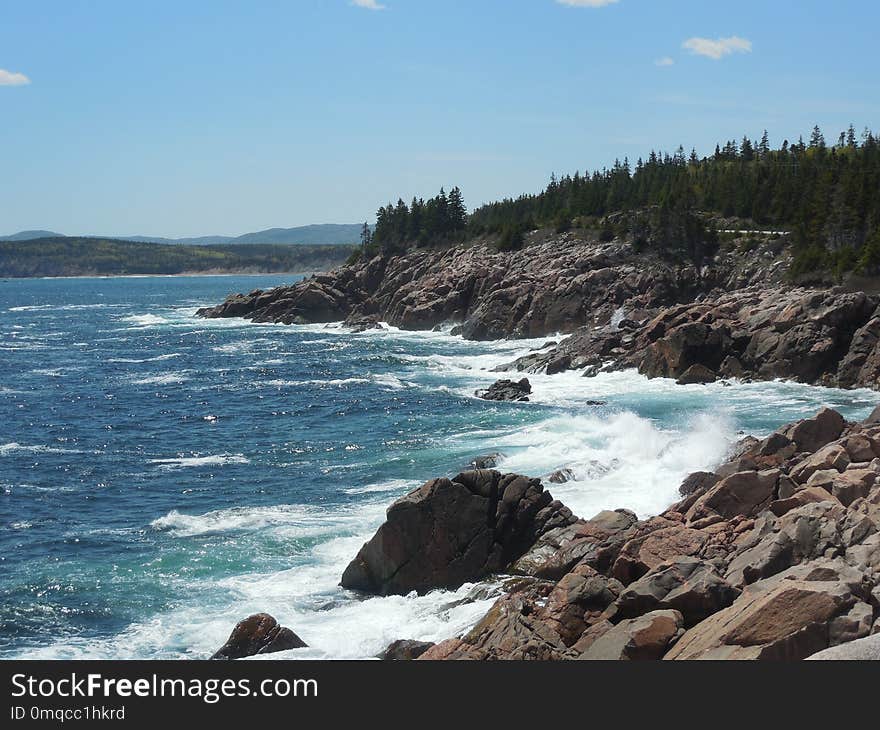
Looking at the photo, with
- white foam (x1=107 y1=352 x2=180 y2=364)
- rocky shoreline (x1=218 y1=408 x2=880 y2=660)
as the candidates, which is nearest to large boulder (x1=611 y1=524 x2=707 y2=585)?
rocky shoreline (x1=218 y1=408 x2=880 y2=660)

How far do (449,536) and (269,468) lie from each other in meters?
19.7

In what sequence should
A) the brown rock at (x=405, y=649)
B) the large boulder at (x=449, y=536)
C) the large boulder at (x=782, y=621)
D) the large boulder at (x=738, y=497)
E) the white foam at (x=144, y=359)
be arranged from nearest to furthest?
the large boulder at (x=782, y=621), the brown rock at (x=405, y=649), the large boulder at (x=738, y=497), the large boulder at (x=449, y=536), the white foam at (x=144, y=359)

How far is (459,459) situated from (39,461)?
24264 millimetres

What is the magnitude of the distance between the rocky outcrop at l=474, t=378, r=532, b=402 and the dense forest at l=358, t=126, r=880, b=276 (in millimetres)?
31769

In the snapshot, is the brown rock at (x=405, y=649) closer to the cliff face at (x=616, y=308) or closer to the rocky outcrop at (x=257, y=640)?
the rocky outcrop at (x=257, y=640)

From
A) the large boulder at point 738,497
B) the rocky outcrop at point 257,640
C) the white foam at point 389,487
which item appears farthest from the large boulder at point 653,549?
the white foam at point 389,487

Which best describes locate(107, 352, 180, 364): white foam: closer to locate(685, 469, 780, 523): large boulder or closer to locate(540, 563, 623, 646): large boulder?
locate(685, 469, 780, 523): large boulder

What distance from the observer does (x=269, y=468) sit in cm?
4947

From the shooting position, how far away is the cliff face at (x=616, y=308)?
63938 millimetres

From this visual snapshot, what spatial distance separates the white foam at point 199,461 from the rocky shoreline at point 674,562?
831 inches

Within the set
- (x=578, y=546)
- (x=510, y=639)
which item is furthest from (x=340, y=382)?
(x=510, y=639)

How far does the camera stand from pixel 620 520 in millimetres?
30516

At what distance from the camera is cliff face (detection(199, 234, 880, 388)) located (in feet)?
210

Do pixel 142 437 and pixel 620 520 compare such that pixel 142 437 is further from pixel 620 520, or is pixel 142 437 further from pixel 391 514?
pixel 620 520
